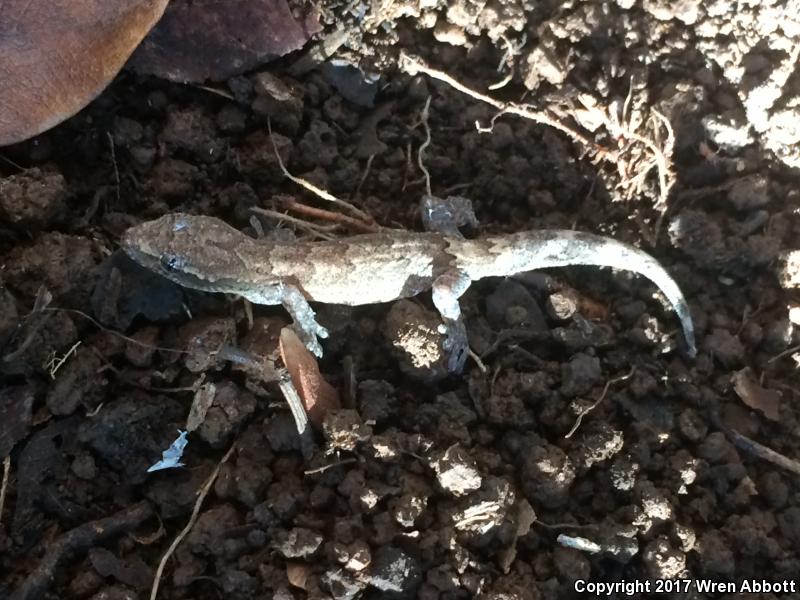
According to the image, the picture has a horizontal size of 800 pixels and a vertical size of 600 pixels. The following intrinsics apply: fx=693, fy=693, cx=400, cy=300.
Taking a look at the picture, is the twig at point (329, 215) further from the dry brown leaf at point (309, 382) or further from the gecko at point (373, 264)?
the dry brown leaf at point (309, 382)

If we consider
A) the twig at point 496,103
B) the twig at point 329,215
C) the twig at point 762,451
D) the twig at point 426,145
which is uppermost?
the twig at point 496,103

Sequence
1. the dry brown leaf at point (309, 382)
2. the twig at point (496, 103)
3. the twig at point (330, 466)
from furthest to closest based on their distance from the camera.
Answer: the twig at point (496, 103) → the dry brown leaf at point (309, 382) → the twig at point (330, 466)

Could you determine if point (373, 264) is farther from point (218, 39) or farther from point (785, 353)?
point (785, 353)

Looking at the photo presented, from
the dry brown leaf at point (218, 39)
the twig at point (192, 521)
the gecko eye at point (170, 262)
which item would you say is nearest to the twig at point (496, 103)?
the dry brown leaf at point (218, 39)

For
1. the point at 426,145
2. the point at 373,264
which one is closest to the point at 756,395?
the point at 373,264

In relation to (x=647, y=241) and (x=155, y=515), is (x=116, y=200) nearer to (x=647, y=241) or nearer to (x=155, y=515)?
(x=155, y=515)

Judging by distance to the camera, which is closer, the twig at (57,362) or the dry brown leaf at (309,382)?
the twig at (57,362)

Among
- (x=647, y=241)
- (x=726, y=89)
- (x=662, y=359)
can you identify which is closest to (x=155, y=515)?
(x=662, y=359)
